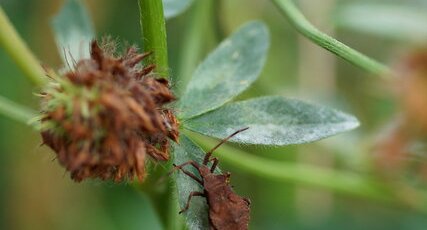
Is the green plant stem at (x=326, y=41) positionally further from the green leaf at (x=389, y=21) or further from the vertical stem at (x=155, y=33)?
the green leaf at (x=389, y=21)

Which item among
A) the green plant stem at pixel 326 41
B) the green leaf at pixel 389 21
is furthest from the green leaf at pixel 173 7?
the green leaf at pixel 389 21

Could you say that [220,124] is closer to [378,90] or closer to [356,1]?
[378,90]

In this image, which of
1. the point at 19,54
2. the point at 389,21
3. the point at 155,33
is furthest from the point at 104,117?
the point at 389,21

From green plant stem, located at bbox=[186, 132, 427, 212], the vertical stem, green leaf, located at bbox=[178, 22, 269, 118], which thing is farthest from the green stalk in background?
the vertical stem

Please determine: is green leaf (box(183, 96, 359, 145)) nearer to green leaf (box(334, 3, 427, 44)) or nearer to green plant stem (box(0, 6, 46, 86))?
green plant stem (box(0, 6, 46, 86))

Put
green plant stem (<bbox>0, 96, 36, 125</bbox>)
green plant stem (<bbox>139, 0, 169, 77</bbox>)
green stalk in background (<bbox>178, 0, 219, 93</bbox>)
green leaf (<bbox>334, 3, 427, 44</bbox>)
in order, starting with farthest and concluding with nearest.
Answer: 1. green leaf (<bbox>334, 3, 427, 44</bbox>)
2. green stalk in background (<bbox>178, 0, 219, 93</bbox>)
3. green plant stem (<bbox>0, 96, 36, 125</bbox>)
4. green plant stem (<bbox>139, 0, 169, 77</bbox>)

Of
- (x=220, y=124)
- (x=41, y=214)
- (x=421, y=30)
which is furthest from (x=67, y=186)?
(x=220, y=124)

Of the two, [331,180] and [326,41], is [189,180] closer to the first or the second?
[326,41]
